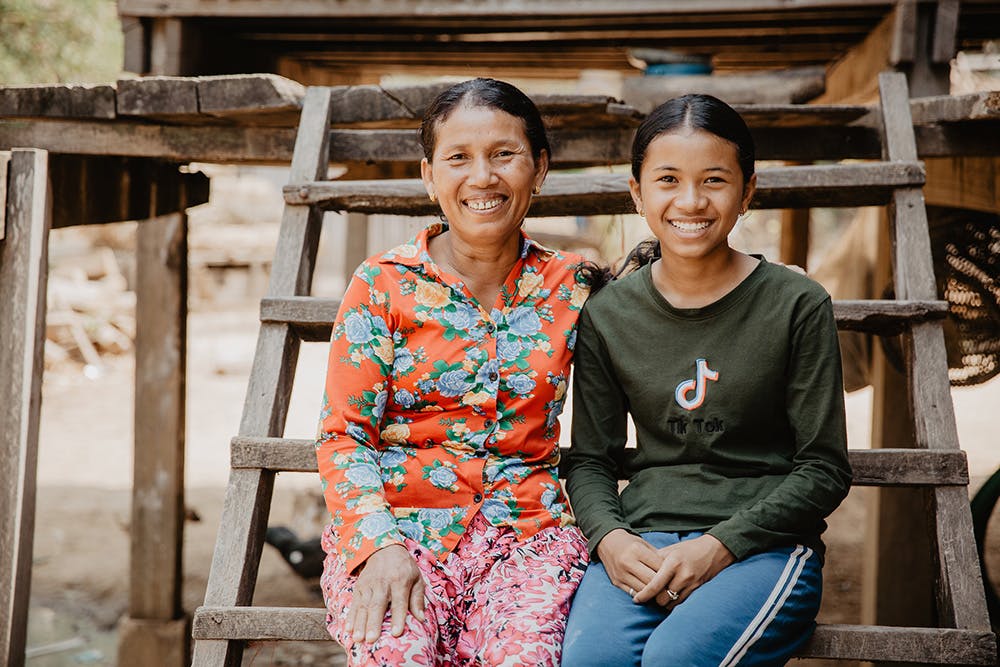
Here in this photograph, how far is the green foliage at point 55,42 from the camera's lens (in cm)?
934

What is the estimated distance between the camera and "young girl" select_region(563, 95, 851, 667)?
172cm

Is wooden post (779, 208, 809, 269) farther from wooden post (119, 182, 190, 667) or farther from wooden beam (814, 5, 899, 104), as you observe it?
wooden post (119, 182, 190, 667)

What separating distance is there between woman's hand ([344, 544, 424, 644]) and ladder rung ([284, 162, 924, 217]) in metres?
1.06

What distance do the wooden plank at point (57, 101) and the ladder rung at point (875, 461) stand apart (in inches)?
51.2

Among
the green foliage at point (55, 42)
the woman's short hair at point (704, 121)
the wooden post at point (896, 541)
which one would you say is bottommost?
the wooden post at point (896, 541)

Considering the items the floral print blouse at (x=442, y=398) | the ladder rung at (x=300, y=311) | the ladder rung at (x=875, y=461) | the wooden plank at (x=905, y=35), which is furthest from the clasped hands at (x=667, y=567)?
the wooden plank at (x=905, y=35)

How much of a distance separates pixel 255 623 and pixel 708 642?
89 centimetres

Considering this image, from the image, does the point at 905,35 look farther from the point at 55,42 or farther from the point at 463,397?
the point at 55,42

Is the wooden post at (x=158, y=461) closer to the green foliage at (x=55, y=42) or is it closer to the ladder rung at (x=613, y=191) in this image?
the ladder rung at (x=613, y=191)

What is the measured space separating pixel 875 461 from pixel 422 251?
1061mm

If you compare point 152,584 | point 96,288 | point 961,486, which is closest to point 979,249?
point 961,486

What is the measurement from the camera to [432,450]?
1.98 meters

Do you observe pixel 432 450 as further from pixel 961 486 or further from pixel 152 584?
pixel 152 584

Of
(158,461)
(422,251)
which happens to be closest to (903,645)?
(422,251)
